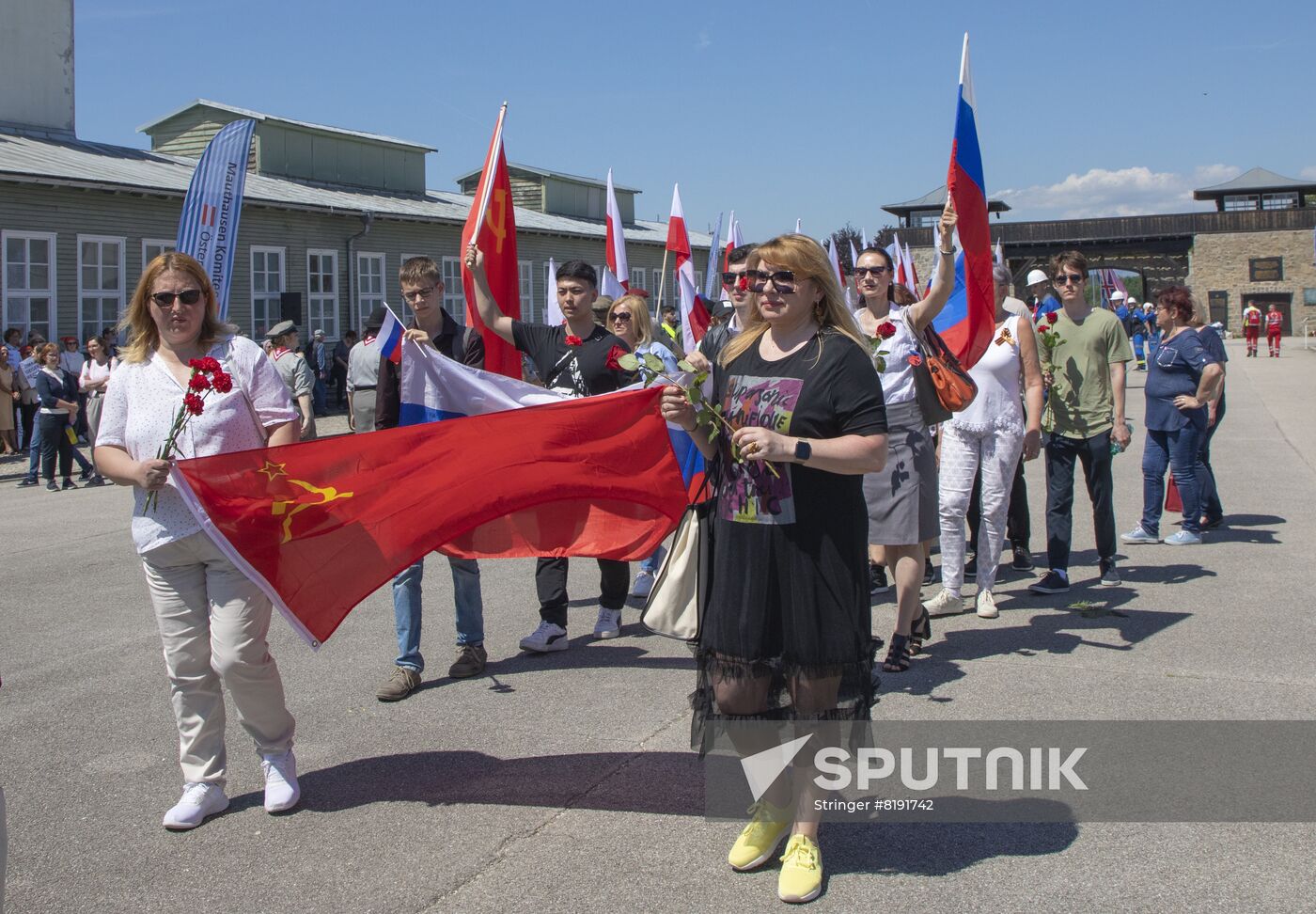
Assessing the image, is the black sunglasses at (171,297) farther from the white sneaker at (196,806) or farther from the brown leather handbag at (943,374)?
the brown leather handbag at (943,374)

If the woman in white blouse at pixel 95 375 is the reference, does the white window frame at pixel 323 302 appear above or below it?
above

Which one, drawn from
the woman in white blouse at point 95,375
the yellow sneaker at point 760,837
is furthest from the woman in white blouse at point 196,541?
the woman in white blouse at point 95,375

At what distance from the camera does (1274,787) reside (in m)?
4.38

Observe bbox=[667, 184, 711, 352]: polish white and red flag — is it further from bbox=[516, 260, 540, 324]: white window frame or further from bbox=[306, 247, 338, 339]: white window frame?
bbox=[516, 260, 540, 324]: white window frame

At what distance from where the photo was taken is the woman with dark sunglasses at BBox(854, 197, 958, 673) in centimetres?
593

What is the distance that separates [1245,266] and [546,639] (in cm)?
6734

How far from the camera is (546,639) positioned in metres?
6.48

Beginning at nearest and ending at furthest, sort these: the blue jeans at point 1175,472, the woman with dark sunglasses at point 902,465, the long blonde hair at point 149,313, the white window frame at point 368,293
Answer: the long blonde hair at point 149,313
the woman with dark sunglasses at point 902,465
the blue jeans at point 1175,472
the white window frame at point 368,293

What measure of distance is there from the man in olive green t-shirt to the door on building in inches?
2505

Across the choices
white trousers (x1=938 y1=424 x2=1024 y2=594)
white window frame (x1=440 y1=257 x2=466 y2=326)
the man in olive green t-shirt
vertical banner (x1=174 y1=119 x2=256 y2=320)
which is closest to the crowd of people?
white trousers (x1=938 y1=424 x2=1024 y2=594)

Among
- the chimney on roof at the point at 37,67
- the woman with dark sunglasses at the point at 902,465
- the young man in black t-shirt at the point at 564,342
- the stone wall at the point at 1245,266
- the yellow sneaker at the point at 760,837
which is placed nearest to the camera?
the yellow sneaker at the point at 760,837

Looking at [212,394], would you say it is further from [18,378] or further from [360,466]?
[18,378]

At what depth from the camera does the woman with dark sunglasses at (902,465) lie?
593cm

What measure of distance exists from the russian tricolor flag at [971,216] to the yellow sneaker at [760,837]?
3.17m
